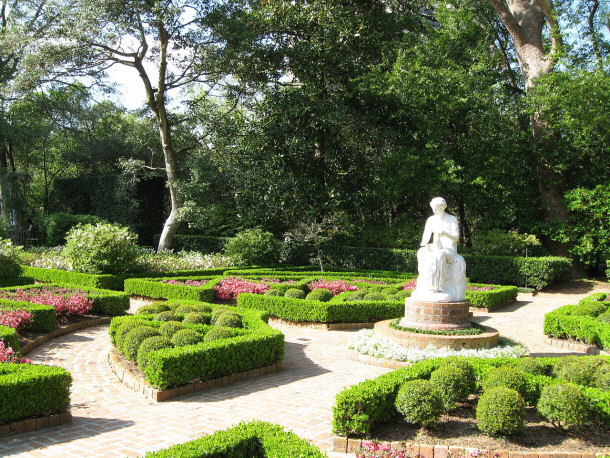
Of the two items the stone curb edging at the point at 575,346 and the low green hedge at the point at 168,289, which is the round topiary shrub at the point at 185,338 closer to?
the low green hedge at the point at 168,289

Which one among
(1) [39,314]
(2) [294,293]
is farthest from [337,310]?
(1) [39,314]

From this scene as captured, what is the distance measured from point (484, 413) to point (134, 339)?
5.03 m

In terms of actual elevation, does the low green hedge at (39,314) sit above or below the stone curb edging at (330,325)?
above

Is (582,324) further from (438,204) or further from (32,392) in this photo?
(32,392)

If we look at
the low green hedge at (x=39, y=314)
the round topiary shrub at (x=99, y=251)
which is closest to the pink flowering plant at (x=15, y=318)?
the low green hedge at (x=39, y=314)

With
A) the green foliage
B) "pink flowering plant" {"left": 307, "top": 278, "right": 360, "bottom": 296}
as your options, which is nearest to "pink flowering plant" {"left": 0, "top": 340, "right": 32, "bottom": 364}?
"pink flowering plant" {"left": 307, "top": 278, "right": 360, "bottom": 296}

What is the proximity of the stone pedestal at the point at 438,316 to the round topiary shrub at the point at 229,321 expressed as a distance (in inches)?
117

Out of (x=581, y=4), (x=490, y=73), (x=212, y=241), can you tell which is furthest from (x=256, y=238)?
(x=581, y=4)

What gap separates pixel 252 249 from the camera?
1848 centimetres

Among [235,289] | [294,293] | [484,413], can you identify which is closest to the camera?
[484,413]

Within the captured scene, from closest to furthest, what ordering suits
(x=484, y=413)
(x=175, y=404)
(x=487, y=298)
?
(x=484, y=413)
(x=175, y=404)
(x=487, y=298)

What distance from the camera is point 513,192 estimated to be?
19000mm

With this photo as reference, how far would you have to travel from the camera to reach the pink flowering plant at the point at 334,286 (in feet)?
44.7

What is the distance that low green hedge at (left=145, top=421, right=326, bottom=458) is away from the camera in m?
3.87
